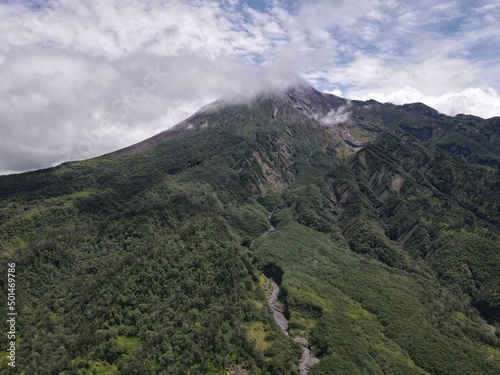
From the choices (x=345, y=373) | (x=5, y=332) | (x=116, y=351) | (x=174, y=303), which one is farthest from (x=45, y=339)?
(x=345, y=373)

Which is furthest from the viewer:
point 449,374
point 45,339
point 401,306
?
point 401,306

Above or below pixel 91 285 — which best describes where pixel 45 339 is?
below

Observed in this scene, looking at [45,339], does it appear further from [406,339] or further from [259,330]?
[406,339]

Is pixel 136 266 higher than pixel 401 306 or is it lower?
higher

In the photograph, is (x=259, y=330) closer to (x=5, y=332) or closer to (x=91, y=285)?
(x=91, y=285)

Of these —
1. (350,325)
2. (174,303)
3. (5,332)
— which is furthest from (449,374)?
(5,332)

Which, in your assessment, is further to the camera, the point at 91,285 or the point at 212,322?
the point at 91,285

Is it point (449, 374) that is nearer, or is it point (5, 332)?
point (449, 374)

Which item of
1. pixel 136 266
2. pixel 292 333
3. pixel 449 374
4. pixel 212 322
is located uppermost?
pixel 136 266

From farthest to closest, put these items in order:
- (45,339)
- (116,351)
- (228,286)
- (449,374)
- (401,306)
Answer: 1. (401,306)
2. (228,286)
3. (45,339)
4. (449,374)
5. (116,351)
